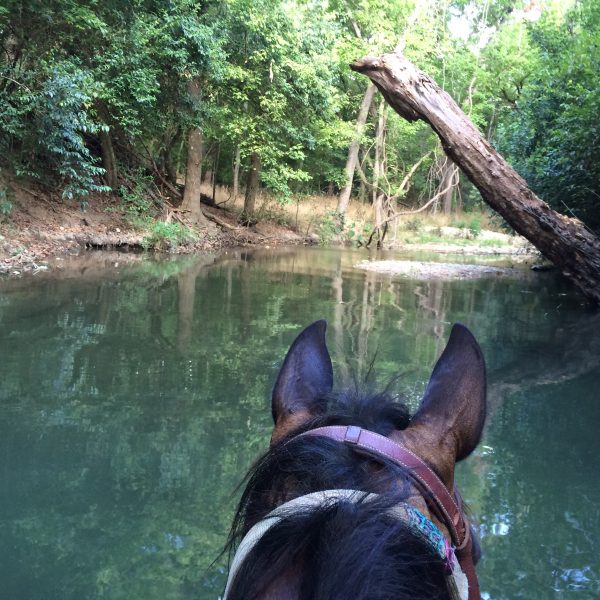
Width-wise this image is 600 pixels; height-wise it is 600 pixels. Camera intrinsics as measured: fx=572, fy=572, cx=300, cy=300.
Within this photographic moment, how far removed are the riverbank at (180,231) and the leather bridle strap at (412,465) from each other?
979 centimetres

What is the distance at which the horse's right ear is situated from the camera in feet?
5.11

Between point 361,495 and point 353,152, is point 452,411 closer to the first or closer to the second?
point 361,495

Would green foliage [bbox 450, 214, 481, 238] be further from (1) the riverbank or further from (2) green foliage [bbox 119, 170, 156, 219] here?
(2) green foliage [bbox 119, 170, 156, 219]

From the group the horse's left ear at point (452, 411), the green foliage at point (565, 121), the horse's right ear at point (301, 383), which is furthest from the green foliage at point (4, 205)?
the horse's left ear at point (452, 411)

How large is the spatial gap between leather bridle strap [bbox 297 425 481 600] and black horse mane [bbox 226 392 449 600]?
3 centimetres

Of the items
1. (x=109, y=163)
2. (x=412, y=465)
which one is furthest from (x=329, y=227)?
(x=412, y=465)

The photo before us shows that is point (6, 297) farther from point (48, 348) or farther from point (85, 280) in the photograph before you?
point (48, 348)

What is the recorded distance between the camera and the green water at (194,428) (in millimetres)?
2570

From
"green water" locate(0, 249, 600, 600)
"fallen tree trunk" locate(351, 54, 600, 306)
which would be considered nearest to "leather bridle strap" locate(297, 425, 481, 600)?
"green water" locate(0, 249, 600, 600)

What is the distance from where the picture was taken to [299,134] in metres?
20.7

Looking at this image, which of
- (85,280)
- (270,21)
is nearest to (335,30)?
(270,21)

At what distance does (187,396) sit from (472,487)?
2.30 meters

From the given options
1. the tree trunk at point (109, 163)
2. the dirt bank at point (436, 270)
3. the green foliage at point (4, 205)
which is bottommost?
the dirt bank at point (436, 270)

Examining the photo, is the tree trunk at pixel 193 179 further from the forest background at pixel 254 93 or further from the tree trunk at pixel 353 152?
the tree trunk at pixel 353 152
